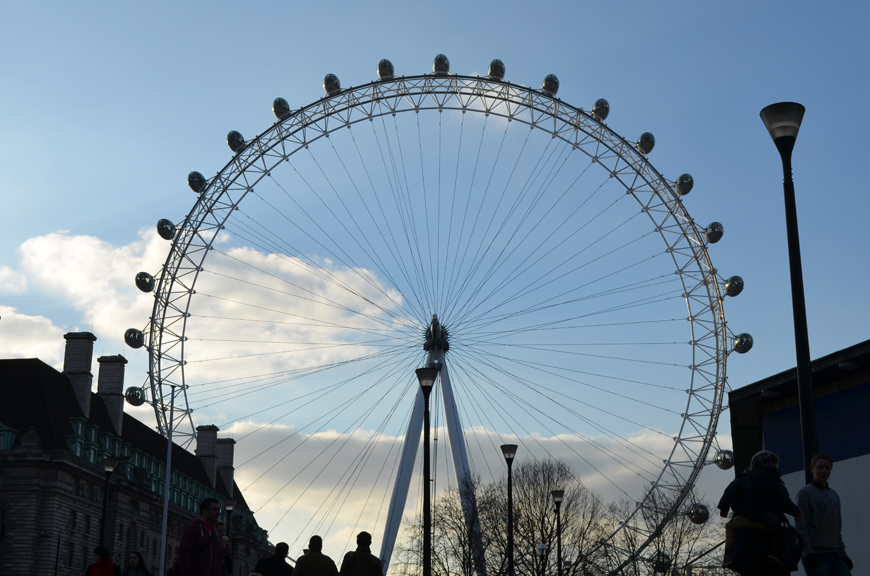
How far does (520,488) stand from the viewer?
56750mm

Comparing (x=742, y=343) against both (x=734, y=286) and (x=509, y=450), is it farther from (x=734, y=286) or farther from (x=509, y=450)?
(x=509, y=450)

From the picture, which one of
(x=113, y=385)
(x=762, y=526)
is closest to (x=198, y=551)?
(x=762, y=526)

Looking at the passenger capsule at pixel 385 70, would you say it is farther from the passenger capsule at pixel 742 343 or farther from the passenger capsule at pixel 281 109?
the passenger capsule at pixel 742 343

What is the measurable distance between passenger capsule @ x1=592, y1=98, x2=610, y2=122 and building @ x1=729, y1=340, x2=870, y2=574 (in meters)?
26.9

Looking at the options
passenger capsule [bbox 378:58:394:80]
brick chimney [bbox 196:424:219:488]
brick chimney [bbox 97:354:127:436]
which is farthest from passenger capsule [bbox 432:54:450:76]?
brick chimney [bbox 196:424:219:488]

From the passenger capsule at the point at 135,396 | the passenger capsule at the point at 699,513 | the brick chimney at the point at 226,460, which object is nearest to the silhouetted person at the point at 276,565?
the passenger capsule at the point at 699,513

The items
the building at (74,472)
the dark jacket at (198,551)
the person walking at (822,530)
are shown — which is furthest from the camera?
the building at (74,472)

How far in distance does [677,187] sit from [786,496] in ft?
135

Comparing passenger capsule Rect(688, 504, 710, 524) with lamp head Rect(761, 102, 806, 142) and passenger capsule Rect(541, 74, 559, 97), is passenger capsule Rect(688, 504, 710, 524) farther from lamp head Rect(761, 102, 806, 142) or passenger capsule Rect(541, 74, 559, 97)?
lamp head Rect(761, 102, 806, 142)

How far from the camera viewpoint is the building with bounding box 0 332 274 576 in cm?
6197

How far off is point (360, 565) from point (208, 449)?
95359 millimetres

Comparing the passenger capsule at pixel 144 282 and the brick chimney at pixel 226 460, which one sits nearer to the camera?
the passenger capsule at pixel 144 282

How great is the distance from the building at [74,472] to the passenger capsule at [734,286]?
34736 millimetres

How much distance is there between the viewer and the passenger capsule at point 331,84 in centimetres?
4941
